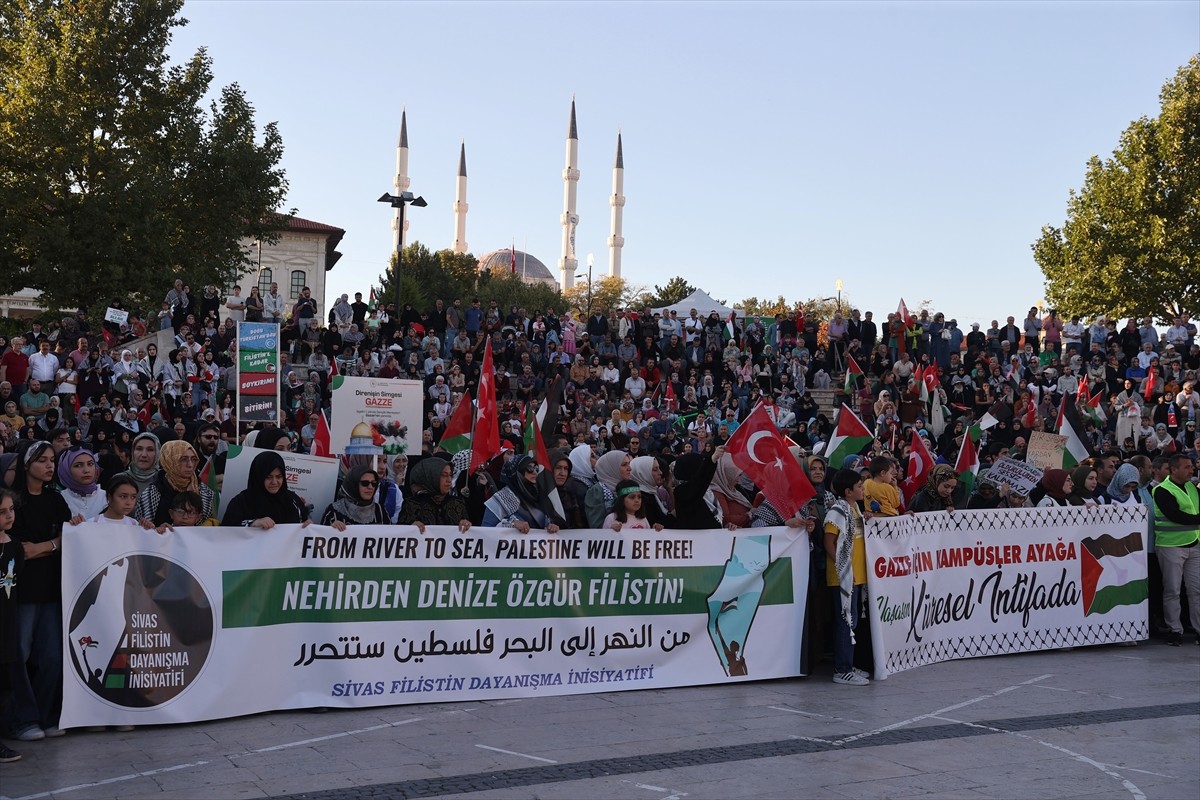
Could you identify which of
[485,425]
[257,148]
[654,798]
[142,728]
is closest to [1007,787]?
[654,798]

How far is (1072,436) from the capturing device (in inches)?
557

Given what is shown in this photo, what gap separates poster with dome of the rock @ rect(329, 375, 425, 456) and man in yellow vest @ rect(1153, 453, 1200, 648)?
7564mm

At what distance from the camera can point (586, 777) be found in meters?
6.39

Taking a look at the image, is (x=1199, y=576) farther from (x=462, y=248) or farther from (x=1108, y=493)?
(x=462, y=248)

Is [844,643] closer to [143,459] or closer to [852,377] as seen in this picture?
[143,459]

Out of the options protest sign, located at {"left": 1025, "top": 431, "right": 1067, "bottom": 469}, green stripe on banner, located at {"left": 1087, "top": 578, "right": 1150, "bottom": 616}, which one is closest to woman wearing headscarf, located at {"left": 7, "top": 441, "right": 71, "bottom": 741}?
green stripe on banner, located at {"left": 1087, "top": 578, "right": 1150, "bottom": 616}

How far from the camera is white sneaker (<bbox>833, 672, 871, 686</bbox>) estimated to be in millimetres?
9422

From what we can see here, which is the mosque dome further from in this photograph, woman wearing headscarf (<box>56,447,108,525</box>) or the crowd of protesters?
woman wearing headscarf (<box>56,447,108,525</box>)

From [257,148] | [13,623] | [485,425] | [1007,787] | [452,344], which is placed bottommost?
[1007,787]

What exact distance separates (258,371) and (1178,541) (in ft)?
33.7

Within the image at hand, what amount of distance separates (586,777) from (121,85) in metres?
34.5

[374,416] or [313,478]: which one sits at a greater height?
[374,416]

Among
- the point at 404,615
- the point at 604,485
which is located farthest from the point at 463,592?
the point at 604,485

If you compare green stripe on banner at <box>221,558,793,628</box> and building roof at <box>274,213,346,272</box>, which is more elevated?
building roof at <box>274,213,346,272</box>
